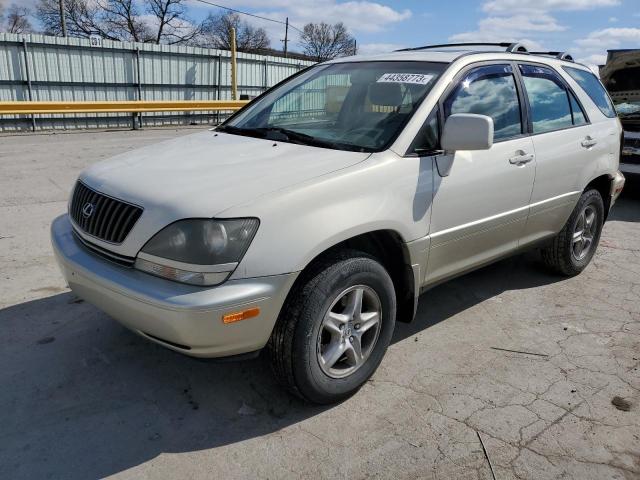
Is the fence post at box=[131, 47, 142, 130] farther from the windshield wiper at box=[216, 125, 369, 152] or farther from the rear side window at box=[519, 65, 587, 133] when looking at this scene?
the rear side window at box=[519, 65, 587, 133]

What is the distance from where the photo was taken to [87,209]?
9.34 feet

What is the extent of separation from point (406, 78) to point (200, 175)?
148 cm

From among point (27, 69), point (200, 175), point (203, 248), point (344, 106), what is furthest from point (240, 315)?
point (27, 69)

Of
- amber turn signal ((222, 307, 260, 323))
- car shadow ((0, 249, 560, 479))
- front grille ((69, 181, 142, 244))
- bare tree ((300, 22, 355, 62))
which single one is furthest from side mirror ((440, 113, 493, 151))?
bare tree ((300, 22, 355, 62))

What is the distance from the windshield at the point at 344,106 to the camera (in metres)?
3.18

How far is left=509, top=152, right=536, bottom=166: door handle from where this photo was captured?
363 centimetres

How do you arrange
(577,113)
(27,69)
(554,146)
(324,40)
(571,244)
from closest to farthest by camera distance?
1. (554,146)
2. (577,113)
3. (571,244)
4. (27,69)
5. (324,40)

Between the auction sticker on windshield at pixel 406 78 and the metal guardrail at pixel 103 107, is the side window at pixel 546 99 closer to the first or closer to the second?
the auction sticker on windshield at pixel 406 78

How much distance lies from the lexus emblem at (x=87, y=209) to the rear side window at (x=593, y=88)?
3.85 metres

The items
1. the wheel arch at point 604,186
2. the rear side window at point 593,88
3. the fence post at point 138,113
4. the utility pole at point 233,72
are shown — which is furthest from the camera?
the utility pole at point 233,72

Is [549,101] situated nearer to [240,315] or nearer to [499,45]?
[499,45]

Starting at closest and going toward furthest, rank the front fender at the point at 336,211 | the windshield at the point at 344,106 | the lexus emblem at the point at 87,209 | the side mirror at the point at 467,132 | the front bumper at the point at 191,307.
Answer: the front bumper at the point at 191,307 < the front fender at the point at 336,211 < the lexus emblem at the point at 87,209 < the side mirror at the point at 467,132 < the windshield at the point at 344,106

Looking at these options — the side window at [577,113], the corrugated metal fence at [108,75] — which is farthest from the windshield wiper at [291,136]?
the corrugated metal fence at [108,75]

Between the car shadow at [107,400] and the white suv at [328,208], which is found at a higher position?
the white suv at [328,208]
